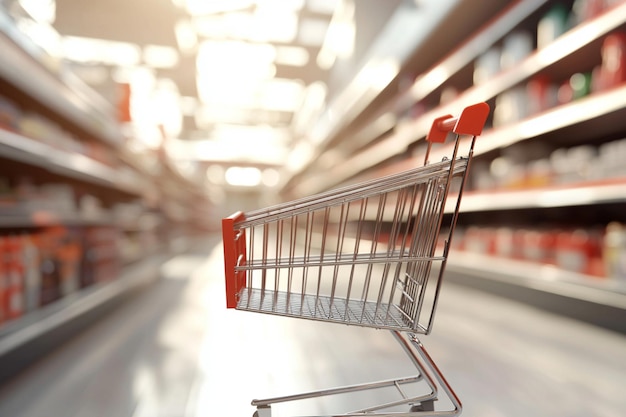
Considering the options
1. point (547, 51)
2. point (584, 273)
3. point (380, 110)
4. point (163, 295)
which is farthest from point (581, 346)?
point (380, 110)

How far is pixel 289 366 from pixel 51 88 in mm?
1840

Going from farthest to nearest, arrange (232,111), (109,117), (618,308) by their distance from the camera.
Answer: (232,111) < (109,117) < (618,308)

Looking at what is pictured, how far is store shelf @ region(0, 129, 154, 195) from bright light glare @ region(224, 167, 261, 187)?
77.5 feet

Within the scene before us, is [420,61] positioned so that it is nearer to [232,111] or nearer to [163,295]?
[163,295]

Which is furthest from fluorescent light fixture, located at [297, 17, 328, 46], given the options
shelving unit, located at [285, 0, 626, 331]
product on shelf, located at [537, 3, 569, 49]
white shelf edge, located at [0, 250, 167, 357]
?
white shelf edge, located at [0, 250, 167, 357]

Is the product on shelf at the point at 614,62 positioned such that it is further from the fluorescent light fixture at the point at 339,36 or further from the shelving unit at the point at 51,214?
the fluorescent light fixture at the point at 339,36

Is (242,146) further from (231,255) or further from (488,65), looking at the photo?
(231,255)

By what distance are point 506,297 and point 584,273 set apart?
0.84 meters

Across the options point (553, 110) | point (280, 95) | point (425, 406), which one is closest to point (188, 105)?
point (280, 95)

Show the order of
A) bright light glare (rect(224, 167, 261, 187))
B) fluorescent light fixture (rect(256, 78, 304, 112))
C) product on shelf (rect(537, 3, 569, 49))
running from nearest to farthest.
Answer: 1. product on shelf (rect(537, 3, 569, 49))
2. fluorescent light fixture (rect(256, 78, 304, 112))
3. bright light glare (rect(224, 167, 261, 187))

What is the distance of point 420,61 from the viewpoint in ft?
16.9

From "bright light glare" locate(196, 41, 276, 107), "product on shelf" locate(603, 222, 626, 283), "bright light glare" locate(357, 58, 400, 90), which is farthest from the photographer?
"bright light glare" locate(196, 41, 276, 107)

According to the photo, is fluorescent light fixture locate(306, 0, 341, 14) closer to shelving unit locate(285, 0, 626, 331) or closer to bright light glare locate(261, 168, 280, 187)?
shelving unit locate(285, 0, 626, 331)

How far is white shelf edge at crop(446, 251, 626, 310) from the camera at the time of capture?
2.35 meters
